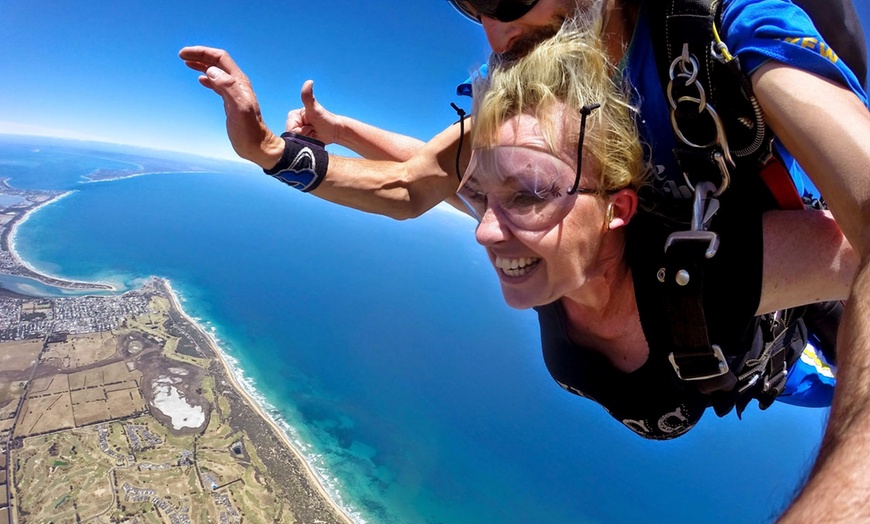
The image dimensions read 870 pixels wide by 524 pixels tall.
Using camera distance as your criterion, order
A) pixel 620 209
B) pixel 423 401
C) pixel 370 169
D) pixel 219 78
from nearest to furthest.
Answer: pixel 620 209
pixel 219 78
pixel 370 169
pixel 423 401

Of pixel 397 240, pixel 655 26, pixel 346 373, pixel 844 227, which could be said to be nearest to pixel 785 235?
pixel 844 227

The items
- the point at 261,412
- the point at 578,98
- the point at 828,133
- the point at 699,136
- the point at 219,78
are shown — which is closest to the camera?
the point at 828,133

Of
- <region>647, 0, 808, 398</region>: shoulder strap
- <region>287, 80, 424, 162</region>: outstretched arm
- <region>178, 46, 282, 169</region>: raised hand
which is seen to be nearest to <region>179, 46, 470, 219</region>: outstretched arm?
<region>178, 46, 282, 169</region>: raised hand

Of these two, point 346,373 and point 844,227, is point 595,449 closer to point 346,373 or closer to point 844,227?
point 346,373

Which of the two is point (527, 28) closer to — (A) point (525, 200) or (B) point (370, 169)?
(A) point (525, 200)

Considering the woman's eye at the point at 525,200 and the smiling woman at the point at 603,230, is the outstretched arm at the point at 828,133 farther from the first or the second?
the woman's eye at the point at 525,200

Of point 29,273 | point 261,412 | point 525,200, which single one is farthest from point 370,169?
point 29,273

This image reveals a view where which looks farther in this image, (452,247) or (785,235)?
(452,247)
